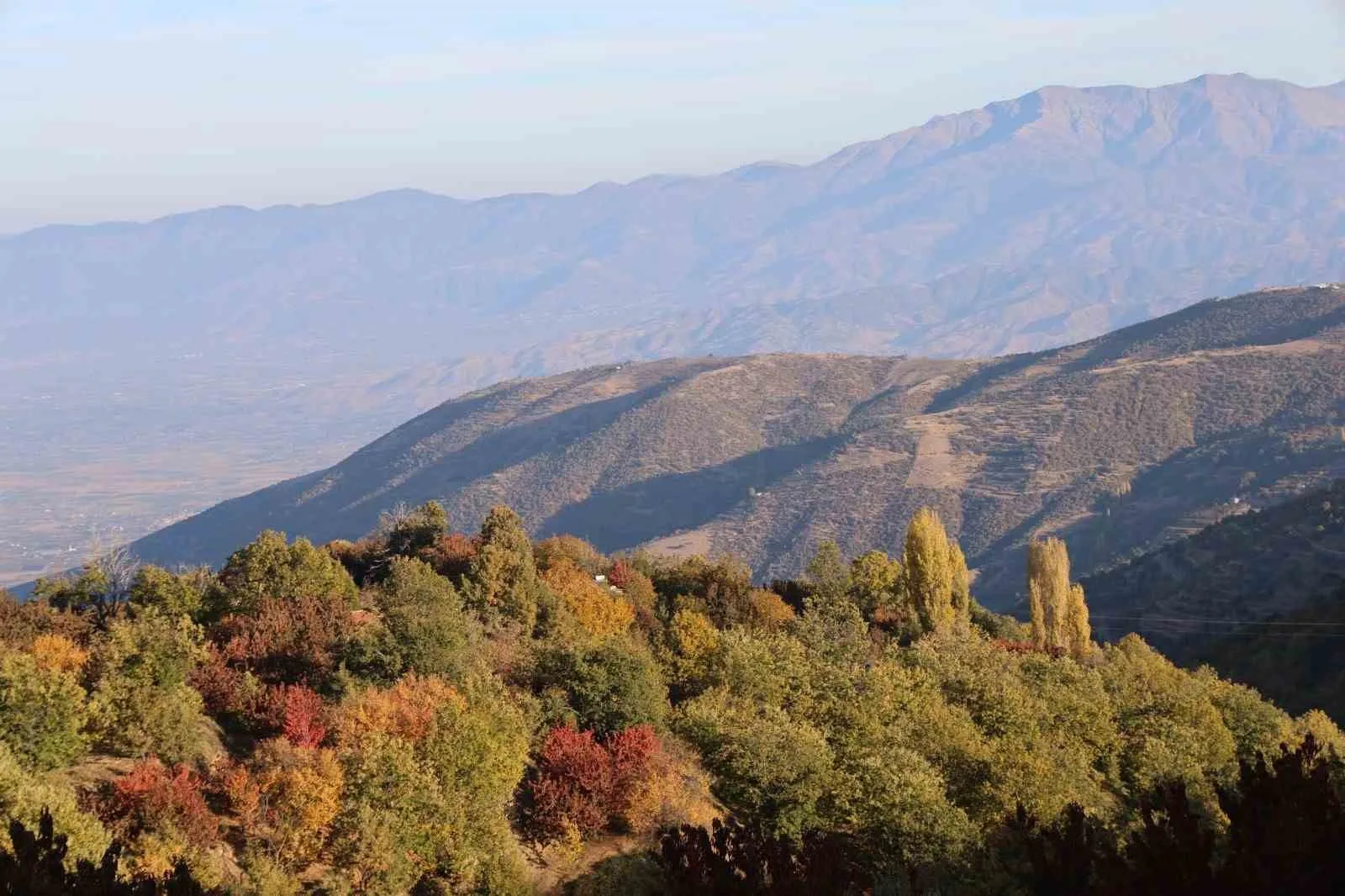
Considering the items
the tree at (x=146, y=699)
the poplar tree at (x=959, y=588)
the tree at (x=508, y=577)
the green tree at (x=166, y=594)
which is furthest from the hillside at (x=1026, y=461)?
the tree at (x=146, y=699)

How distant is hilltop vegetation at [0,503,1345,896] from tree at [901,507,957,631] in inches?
303

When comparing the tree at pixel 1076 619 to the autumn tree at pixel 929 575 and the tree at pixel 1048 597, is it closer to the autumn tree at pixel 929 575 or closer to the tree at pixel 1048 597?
the tree at pixel 1048 597

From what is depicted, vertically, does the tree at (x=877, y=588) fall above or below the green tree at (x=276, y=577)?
below

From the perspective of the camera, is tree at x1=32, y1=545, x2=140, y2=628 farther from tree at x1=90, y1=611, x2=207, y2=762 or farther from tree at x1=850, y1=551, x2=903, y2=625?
tree at x1=850, y1=551, x2=903, y2=625

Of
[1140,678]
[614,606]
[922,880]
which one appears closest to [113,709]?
[922,880]

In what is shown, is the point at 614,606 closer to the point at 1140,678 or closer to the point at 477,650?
the point at 477,650

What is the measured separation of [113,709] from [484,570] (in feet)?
64.7

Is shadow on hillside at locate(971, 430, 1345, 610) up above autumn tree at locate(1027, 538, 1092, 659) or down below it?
below

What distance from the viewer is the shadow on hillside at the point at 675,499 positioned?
175 meters

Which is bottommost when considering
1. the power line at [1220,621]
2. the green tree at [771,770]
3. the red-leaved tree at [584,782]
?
the power line at [1220,621]

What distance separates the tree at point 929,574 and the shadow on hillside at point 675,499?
11314cm

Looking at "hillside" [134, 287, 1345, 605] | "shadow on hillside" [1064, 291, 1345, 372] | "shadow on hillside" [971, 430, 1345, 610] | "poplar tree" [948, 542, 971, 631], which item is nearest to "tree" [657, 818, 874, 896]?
"poplar tree" [948, 542, 971, 631]

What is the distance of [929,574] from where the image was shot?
5722cm

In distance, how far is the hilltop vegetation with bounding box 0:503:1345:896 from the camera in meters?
20.5
